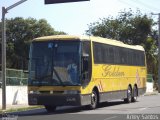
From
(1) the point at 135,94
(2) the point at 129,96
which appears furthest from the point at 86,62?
(1) the point at 135,94

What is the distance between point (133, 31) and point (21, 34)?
31558mm

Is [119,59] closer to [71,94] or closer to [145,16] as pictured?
[71,94]

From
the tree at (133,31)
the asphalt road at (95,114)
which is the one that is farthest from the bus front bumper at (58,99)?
the tree at (133,31)

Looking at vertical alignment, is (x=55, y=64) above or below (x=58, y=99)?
above

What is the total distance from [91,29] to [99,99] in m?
42.4

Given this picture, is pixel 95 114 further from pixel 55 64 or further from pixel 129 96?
pixel 129 96

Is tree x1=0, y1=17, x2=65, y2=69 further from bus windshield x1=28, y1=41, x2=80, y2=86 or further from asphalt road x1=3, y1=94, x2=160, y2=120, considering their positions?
asphalt road x1=3, y1=94, x2=160, y2=120

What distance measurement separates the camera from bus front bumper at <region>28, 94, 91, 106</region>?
2239 cm

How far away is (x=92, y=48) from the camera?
79.8ft

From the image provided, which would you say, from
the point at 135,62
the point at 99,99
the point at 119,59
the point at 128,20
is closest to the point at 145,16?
the point at 128,20

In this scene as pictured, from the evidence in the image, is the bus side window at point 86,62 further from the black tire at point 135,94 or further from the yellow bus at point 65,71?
the black tire at point 135,94

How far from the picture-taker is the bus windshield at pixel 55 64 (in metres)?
22.6

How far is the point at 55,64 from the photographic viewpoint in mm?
22891

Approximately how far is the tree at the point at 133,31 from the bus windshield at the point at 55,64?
4042 centimetres
